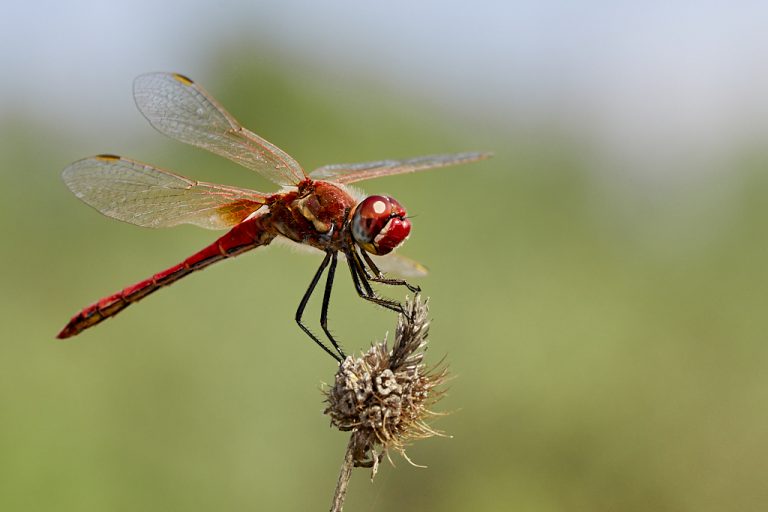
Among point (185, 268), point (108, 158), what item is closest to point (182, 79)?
point (108, 158)

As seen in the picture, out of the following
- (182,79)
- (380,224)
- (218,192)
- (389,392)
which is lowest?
(389,392)

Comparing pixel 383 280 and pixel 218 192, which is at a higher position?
pixel 218 192

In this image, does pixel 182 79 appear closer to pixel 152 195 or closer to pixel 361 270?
pixel 152 195

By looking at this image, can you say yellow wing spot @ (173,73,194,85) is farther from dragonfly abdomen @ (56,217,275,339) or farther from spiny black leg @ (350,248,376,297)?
spiny black leg @ (350,248,376,297)

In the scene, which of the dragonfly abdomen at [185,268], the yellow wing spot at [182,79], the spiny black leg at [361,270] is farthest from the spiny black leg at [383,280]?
the yellow wing spot at [182,79]

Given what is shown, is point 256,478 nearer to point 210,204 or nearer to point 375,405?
point 210,204

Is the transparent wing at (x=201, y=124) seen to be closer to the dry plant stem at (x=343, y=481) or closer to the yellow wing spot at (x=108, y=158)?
the yellow wing spot at (x=108, y=158)
